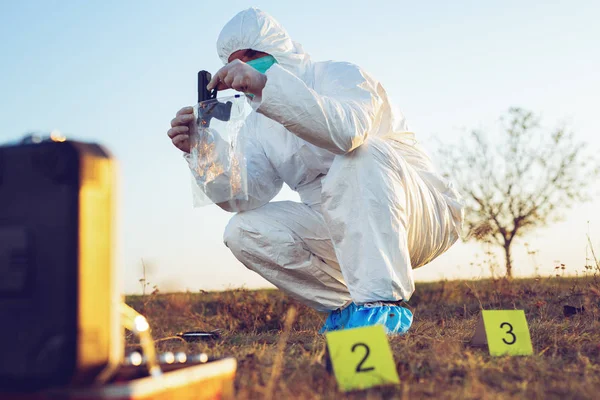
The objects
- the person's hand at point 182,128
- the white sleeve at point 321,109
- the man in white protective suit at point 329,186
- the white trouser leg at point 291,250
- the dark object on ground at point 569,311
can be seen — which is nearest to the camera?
the white sleeve at point 321,109

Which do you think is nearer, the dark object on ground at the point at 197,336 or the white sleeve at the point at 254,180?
the dark object on ground at the point at 197,336

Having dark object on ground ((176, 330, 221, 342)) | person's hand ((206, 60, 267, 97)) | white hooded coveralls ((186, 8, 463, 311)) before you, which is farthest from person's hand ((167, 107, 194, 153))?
dark object on ground ((176, 330, 221, 342))

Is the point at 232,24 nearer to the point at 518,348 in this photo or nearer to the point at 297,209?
the point at 297,209

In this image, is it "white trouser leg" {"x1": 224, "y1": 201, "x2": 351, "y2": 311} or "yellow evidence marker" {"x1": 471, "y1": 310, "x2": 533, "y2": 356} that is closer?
"yellow evidence marker" {"x1": 471, "y1": 310, "x2": 533, "y2": 356}

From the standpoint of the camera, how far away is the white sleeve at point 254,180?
3.54 meters

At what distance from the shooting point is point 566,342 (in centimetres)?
256

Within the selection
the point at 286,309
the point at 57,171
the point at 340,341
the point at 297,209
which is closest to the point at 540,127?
the point at 286,309

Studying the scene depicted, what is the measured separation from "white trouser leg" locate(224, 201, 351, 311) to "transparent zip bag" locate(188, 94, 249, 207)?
0.18 m

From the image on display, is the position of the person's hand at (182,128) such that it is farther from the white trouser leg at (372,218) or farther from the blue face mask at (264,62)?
the white trouser leg at (372,218)

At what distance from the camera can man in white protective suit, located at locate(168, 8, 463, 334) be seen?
272cm

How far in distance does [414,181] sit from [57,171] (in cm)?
223

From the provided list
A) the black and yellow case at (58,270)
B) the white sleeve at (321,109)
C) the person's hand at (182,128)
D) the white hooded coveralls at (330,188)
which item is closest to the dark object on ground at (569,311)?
the white hooded coveralls at (330,188)

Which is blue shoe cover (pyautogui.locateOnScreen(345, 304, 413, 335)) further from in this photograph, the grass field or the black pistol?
the black pistol

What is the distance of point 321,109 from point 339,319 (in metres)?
1.40
